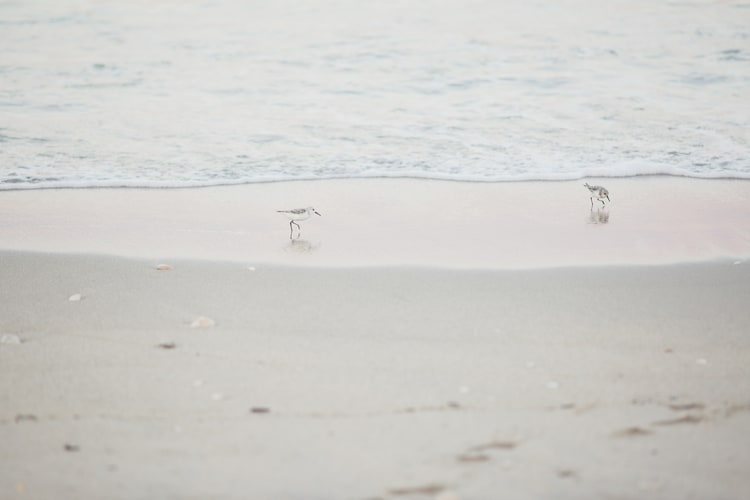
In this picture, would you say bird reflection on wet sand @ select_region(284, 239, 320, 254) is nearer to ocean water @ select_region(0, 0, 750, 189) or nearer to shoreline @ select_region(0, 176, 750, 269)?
shoreline @ select_region(0, 176, 750, 269)

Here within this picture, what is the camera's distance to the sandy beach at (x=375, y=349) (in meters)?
2.77

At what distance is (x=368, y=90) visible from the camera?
9555mm

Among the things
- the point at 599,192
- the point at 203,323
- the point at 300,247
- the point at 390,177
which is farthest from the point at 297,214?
the point at 599,192

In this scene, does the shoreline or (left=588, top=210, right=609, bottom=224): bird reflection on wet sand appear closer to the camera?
the shoreline

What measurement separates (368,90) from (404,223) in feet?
13.7

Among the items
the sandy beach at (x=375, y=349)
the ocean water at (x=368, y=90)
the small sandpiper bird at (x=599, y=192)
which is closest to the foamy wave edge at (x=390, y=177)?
the ocean water at (x=368, y=90)

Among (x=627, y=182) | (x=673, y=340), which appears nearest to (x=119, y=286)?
(x=673, y=340)

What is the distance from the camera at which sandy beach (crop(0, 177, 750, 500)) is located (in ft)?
9.09

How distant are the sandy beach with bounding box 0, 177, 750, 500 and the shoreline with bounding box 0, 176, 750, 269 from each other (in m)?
0.03

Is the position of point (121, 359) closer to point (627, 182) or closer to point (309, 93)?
point (627, 182)

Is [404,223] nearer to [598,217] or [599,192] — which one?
[598,217]

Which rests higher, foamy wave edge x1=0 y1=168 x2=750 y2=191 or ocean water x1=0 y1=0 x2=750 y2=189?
ocean water x1=0 y1=0 x2=750 y2=189

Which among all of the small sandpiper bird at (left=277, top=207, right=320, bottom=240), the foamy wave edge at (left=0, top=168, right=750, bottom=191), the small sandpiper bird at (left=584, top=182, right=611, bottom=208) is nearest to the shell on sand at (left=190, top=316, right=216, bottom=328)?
the small sandpiper bird at (left=277, top=207, right=320, bottom=240)

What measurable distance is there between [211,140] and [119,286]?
11.3 ft
